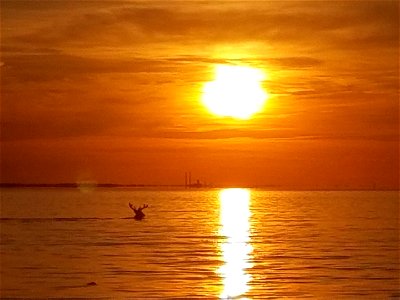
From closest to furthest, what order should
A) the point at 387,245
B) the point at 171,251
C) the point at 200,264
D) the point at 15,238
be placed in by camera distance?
the point at 200,264 < the point at 171,251 < the point at 387,245 < the point at 15,238

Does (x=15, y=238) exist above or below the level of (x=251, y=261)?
above

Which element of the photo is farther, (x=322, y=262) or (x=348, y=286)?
(x=322, y=262)

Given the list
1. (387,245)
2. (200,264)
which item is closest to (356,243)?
(387,245)

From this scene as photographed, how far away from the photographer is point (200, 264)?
50.2 meters

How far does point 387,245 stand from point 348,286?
1049 inches

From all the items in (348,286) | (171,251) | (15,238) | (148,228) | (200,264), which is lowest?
(348,286)

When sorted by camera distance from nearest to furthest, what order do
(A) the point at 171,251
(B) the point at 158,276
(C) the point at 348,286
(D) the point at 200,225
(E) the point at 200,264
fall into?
(C) the point at 348,286, (B) the point at 158,276, (E) the point at 200,264, (A) the point at 171,251, (D) the point at 200,225

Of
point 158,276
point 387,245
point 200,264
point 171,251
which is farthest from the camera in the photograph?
point 387,245

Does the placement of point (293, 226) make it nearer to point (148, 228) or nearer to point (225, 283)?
point (148, 228)

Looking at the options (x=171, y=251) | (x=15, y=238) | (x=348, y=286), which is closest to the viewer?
(x=348, y=286)

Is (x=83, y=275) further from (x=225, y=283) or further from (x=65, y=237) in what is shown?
(x=65, y=237)

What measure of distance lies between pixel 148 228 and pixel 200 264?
39.3 meters

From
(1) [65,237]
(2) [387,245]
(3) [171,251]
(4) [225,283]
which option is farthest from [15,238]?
(4) [225,283]

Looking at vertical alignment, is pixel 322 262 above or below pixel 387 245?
below
